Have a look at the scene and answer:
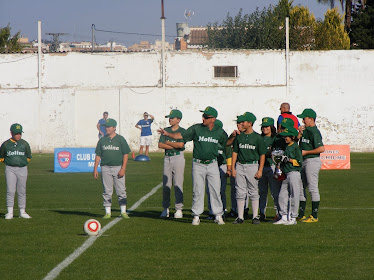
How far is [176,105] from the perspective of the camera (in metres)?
40.7

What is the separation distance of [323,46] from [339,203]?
3917cm

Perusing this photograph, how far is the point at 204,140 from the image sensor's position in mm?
13156

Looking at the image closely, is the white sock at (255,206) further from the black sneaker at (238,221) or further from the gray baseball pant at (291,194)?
the gray baseball pant at (291,194)

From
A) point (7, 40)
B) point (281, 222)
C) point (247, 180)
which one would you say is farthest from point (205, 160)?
point (7, 40)

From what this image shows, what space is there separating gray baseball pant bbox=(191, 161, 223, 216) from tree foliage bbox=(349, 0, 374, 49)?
160ft

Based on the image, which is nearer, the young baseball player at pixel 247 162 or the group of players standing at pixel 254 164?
the group of players standing at pixel 254 164

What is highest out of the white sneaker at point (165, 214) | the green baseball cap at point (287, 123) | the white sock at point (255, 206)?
the green baseball cap at point (287, 123)

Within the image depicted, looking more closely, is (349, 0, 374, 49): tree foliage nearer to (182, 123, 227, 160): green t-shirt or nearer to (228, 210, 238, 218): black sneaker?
(228, 210, 238, 218): black sneaker

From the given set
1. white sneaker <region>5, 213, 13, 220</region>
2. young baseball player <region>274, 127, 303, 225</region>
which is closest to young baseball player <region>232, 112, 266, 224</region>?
young baseball player <region>274, 127, 303, 225</region>

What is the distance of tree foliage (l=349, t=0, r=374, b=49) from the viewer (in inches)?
2355

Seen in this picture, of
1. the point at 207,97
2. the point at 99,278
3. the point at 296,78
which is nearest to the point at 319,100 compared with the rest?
the point at 296,78

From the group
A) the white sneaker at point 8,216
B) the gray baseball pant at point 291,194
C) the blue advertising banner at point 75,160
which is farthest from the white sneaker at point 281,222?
the blue advertising banner at point 75,160

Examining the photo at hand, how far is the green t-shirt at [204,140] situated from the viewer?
13164mm

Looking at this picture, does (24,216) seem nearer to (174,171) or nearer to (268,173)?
(174,171)
